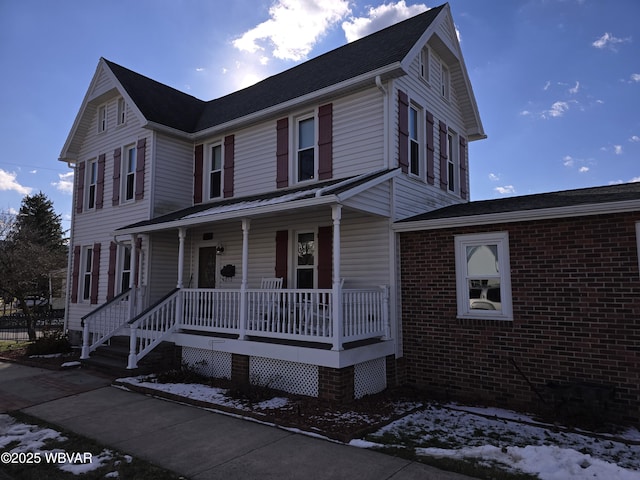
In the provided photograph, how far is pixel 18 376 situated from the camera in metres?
9.72

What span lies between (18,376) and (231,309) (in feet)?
17.9

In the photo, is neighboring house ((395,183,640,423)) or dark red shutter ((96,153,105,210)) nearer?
neighboring house ((395,183,640,423))

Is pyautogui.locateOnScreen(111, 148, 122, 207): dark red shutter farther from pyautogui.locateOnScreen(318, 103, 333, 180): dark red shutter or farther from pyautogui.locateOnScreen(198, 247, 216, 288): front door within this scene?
pyautogui.locateOnScreen(318, 103, 333, 180): dark red shutter

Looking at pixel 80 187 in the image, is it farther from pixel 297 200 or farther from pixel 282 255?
pixel 297 200

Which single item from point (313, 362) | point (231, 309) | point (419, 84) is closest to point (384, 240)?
point (313, 362)

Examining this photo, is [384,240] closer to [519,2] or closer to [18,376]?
[519,2]

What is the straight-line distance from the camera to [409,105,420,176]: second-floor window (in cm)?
985

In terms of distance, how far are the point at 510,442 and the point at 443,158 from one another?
7665 mm

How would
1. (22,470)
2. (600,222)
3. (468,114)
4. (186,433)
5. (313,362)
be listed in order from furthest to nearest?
(468,114), (313,362), (600,222), (186,433), (22,470)

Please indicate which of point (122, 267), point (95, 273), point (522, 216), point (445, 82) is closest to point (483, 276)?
point (522, 216)

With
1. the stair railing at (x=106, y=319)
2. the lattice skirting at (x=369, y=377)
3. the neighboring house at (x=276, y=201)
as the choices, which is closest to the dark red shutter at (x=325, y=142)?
the neighboring house at (x=276, y=201)

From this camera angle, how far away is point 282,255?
1038cm

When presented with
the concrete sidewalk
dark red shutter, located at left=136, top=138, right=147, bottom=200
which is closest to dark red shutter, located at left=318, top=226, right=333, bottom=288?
the concrete sidewalk

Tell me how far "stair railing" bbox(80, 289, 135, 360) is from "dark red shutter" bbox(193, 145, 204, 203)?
138 inches
